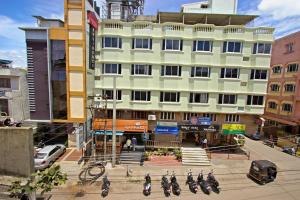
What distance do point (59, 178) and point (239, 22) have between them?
87.4 ft

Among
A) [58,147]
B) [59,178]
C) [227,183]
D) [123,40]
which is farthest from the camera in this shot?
[123,40]

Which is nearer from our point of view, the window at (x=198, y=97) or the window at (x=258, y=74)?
the window at (x=258, y=74)

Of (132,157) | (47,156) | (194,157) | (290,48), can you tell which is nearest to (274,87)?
(290,48)

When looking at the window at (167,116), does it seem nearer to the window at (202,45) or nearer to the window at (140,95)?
the window at (140,95)

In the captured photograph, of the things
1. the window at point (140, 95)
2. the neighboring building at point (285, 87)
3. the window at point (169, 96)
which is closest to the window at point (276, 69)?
the neighboring building at point (285, 87)

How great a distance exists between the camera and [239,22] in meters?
24.0

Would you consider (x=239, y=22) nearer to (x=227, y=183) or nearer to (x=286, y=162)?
(x=286, y=162)

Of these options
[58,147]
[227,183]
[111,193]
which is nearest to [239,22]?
[227,183]

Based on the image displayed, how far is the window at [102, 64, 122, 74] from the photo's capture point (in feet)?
71.9

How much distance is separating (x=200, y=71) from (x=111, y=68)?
11.0m

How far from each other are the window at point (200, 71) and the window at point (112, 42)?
9466mm

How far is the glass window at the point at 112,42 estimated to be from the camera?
21438mm

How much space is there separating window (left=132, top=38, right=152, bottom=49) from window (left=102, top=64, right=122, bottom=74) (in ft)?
10.2

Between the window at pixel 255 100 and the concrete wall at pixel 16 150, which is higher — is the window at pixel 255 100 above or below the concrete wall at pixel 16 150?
above
